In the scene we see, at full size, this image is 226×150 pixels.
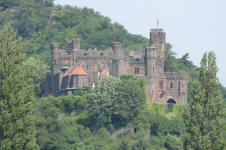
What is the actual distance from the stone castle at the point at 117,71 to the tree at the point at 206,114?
47.4 m

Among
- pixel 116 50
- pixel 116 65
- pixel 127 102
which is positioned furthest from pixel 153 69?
pixel 127 102

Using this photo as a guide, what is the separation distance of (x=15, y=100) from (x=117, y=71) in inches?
2167

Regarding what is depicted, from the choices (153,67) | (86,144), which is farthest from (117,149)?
(153,67)

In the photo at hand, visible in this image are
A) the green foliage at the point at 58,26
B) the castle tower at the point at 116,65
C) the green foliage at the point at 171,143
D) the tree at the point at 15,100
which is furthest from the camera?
the green foliage at the point at 58,26

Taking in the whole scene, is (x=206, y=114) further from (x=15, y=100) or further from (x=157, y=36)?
(x=157, y=36)

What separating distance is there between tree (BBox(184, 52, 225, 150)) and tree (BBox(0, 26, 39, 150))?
37.8ft

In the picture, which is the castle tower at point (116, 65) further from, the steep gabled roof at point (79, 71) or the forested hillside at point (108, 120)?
the steep gabled roof at point (79, 71)

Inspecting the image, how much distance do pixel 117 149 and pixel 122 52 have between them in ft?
51.3

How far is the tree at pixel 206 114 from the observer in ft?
206

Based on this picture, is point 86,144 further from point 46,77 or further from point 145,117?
point 46,77

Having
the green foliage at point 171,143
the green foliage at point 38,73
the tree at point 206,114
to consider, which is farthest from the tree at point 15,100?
the green foliage at point 38,73

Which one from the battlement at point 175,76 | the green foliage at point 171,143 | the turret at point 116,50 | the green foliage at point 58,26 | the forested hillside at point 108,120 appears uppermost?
the green foliage at point 58,26

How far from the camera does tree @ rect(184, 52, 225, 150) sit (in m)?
62.9

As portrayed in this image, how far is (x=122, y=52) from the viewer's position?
114562 mm
